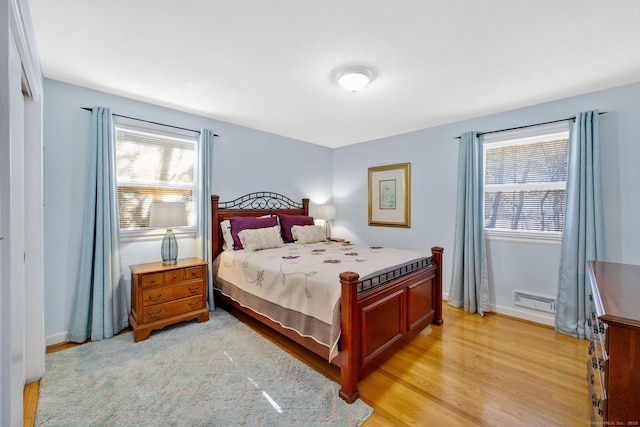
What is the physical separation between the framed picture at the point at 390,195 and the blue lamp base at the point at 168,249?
299cm

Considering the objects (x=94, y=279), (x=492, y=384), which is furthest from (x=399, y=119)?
(x=94, y=279)

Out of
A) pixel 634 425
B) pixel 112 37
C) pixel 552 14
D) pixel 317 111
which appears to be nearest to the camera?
pixel 634 425

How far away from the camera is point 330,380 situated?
2.00 m

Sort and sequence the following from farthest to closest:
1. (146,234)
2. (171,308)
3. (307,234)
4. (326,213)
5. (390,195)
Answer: (326,213) → (390,195) → (307,234) → (146,234) → (171,308)

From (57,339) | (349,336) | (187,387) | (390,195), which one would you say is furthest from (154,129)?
(390,195)

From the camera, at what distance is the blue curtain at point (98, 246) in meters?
2.53

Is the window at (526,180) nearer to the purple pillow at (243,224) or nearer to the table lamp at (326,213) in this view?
the table lamp at (326,213)

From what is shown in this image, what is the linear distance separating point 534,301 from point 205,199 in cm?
405

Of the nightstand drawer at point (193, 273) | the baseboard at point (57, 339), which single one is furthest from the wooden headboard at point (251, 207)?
the baseboard at point (57, 339)

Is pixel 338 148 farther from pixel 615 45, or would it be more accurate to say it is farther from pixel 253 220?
pixel 615 45

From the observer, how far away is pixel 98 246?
8.38ft

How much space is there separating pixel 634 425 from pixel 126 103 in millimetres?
4184

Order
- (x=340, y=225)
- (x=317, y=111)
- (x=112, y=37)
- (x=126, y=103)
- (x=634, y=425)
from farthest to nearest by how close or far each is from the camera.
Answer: (x=340, y=225), (x=317, y=111), (x=126, y=103), (x=112, y=37), (x=634, y=425)

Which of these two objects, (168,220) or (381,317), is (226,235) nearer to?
(168,220)
